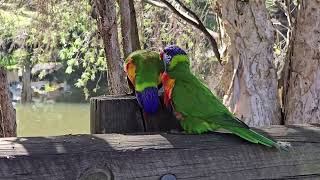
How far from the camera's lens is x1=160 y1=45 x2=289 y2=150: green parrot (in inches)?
51.7

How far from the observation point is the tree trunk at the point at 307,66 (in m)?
3.56

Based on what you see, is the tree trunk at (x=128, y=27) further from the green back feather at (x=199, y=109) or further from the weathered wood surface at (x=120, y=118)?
the weathered wood surface at (x=120, y=118)

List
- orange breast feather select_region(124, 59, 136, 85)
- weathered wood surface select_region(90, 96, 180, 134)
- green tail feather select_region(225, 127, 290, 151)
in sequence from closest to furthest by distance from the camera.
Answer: green tail feather select_region(225, 127, 290, 151) → weathered wood surface select_region(90, 96, 180, 134) → orange breast feather select_region(124, 59, 136, 85)

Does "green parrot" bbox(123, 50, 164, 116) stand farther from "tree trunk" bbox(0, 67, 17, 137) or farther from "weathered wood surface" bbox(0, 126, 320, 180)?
"tree trunk" bbox(0, 67, 17, 137)

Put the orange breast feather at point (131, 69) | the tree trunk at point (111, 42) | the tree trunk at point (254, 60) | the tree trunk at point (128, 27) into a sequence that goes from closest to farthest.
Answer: the orange breast feather at point (131, 69) → the tree trunk at point (254, 60) → the tree trunk at point (111, 42) → the tree trunk at point (128, 27)

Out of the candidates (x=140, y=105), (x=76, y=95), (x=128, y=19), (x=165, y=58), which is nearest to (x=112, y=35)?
(x=128, y=19)

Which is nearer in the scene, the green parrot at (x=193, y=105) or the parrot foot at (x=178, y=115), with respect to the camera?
the green parrot at (x=193, y=105)

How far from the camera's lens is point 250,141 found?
50.3 inches

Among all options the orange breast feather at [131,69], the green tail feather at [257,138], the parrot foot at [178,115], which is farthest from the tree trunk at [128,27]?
the green tail feather at [257,138]

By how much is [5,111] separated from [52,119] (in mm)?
19015

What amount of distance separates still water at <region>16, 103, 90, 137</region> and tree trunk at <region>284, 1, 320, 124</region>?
44.1 ft

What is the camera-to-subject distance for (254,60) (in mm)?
3729

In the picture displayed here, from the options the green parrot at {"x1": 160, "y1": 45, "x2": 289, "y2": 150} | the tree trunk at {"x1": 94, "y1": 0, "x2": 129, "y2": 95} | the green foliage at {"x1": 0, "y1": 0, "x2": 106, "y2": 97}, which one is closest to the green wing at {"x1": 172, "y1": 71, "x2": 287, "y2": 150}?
the green parrot at {"x1": 160, "y1": 45, "x2": 289, "y2": 150}

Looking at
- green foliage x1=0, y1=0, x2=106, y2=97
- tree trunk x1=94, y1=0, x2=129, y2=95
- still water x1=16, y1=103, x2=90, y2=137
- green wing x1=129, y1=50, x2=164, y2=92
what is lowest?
still water x1=16, y1=103, x2=90, y2=137
